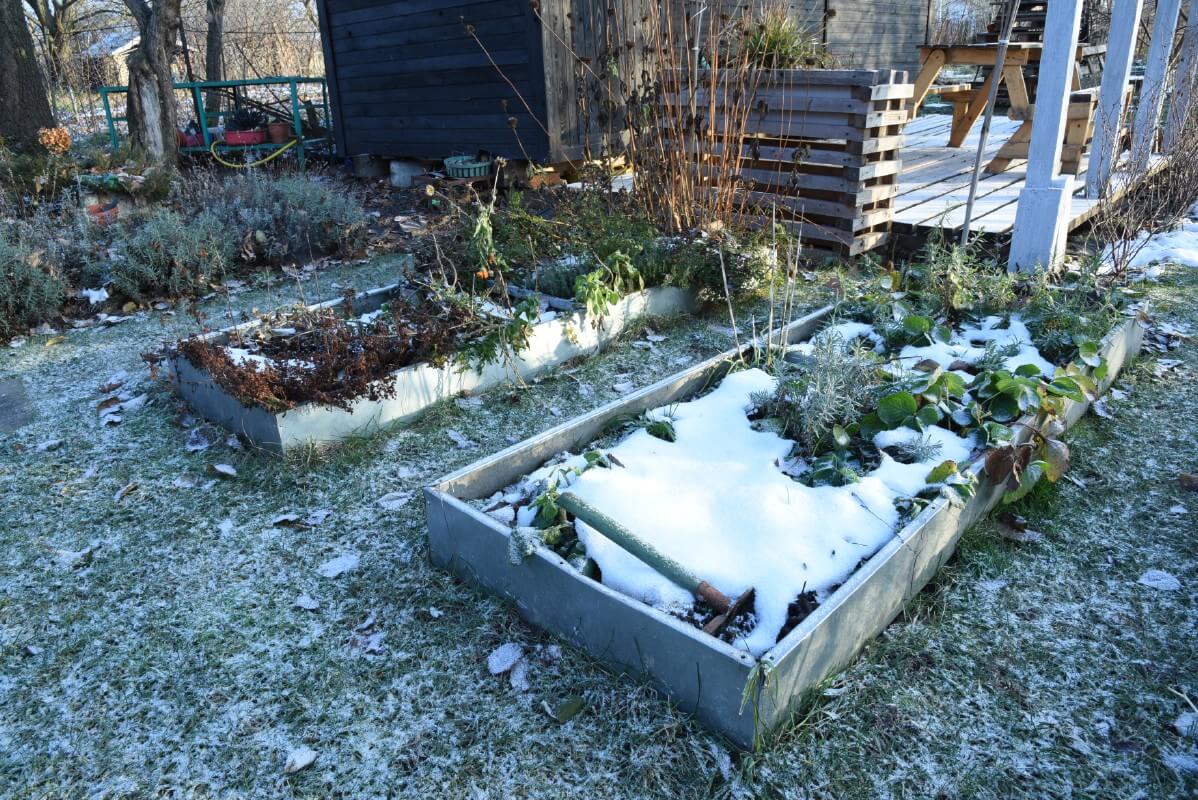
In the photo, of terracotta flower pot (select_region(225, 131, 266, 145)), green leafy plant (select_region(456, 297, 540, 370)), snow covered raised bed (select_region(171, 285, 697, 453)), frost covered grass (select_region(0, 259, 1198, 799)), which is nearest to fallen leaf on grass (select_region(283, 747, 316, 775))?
frost covered grass (select_region(0, 259, 1198, 799))

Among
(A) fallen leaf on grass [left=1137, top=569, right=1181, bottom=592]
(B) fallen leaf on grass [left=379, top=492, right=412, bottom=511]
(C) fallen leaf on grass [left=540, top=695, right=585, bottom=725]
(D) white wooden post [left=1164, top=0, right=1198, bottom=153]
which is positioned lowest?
(C) fallen leaf on grass [left=540, top=695, right=585, bottom=725]

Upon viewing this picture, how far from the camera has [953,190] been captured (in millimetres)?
6750

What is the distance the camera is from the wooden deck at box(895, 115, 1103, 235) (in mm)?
5754

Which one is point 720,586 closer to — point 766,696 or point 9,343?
point 766,696

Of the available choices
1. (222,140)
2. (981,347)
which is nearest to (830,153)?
(981,347)

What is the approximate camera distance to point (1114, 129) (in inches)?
225

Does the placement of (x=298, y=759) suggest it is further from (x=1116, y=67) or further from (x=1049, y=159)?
(x=1116, y=67)

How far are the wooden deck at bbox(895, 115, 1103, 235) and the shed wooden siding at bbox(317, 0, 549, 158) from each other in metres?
3.50

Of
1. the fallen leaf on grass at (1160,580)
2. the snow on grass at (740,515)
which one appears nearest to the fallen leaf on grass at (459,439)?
the snow on grass at (740,515)

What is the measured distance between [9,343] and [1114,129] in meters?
7.24

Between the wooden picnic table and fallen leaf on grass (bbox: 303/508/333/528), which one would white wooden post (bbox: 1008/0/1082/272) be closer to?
the wooden picnic table

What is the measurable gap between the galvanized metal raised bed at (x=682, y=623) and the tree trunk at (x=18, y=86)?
826 cm

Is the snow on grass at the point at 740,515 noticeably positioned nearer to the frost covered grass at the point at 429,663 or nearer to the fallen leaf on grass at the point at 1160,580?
the frost covered grass at the point at 429,663

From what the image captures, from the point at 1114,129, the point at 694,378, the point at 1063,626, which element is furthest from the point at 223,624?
the point at 1114,129
